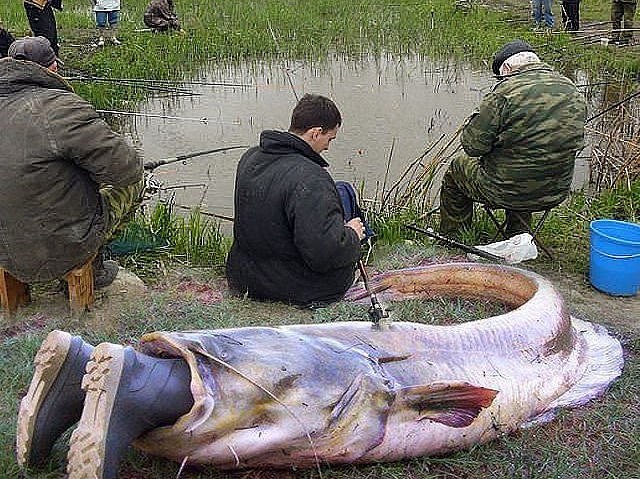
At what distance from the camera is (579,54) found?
43.3 ft

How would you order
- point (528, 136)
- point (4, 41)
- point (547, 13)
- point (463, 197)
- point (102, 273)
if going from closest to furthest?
point (102, 273) < point (528, 136) < point (463, 197) < point (4, 41) < point (547, 13)

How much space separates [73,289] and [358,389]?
233 centimetres

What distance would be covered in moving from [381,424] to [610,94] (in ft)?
30.4

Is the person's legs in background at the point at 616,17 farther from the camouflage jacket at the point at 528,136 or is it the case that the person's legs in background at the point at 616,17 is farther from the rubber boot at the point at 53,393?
the rubber boot at the point at 53,393

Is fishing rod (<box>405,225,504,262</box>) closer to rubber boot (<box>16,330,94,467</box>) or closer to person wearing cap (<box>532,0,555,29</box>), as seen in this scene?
rubber boot (<box>16,330,94,467</box>)

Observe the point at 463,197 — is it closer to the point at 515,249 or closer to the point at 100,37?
the point at 515,249

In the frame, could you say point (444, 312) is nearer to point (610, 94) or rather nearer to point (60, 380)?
point (60, 380)

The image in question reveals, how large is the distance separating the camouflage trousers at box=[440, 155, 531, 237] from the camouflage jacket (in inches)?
3.6

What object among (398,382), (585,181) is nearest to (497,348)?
(398,382)

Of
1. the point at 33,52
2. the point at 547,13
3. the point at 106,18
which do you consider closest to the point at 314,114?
the point at 33,52

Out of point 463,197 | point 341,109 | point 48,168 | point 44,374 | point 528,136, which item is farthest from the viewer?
point 341,109

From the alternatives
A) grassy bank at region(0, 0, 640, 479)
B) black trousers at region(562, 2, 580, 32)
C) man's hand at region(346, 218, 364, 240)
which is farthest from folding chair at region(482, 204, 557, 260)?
black trousers at region(562, 2, 580, 32)

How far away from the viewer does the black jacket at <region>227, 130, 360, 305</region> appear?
430cm

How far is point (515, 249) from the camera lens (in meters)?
5.51
